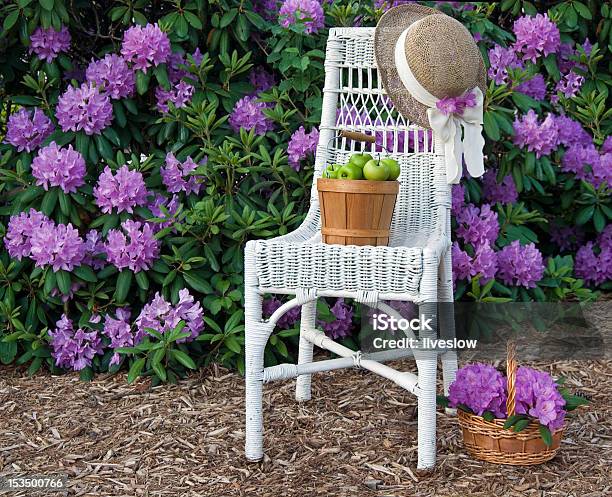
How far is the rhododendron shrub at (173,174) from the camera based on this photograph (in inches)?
124

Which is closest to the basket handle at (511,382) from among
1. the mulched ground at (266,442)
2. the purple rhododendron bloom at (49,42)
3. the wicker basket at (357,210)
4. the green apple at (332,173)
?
the mulched ground at (266,442)

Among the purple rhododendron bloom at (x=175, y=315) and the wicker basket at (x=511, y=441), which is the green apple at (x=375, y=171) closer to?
the wicker basket at (x=511, y=441)

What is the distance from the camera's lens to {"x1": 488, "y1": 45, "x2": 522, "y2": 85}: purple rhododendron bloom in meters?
3.55

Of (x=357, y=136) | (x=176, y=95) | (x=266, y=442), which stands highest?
(x=176, y=95)

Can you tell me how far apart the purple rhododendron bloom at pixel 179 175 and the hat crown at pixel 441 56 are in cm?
95

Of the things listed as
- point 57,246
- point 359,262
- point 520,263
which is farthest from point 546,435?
point 57,246

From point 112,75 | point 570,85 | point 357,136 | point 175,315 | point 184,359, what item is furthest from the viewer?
point 570,85

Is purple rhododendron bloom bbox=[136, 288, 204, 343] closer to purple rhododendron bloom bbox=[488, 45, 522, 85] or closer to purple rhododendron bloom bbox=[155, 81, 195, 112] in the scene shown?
purple rhododendron bloom bbox=[155, 81, 195, 112]

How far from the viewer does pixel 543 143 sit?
3.56 meters

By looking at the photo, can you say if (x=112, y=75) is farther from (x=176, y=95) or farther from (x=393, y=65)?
(x=393, y=65)

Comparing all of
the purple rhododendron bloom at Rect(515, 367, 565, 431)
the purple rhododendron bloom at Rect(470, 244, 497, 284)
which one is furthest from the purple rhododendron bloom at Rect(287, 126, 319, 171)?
the purple rhododendron bloom at Rect(515, 367, 565, 431)

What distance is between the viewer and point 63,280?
10.2 ft

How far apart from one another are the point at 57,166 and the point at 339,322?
3.66 feet

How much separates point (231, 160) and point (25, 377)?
106 cm
